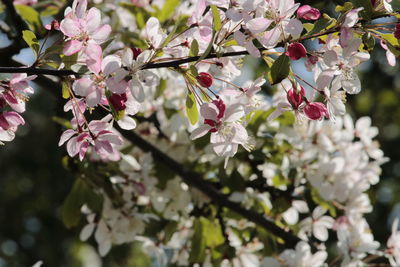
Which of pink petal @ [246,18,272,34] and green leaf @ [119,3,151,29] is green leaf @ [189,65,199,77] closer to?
pink petal @ [246,18,272,34]

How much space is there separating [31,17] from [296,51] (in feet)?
3.25

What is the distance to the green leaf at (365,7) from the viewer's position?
3.10 ft

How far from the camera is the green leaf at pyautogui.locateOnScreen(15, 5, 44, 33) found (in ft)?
5.60

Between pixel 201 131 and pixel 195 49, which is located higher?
pixel 195 49

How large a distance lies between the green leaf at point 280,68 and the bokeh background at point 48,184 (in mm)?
3772

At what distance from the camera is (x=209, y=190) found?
1.78m

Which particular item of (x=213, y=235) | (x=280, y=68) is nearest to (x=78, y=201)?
(x=213, y=235)

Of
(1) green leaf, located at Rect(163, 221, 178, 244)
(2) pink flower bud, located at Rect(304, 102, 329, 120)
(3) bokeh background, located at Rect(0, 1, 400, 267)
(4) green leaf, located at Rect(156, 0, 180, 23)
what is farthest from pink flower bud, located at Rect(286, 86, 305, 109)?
(3) bokeh background, located at Rect(0, 1, 400, 267)

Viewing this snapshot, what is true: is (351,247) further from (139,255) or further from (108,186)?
(139,255)

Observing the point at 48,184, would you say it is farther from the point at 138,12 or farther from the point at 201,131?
the point at 201,131

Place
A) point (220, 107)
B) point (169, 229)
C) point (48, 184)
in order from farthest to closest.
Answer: point (48, 184), point (169, 229), point (220, 107)

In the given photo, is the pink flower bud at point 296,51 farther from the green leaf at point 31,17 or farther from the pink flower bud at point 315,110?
the green leaf at point 31,17

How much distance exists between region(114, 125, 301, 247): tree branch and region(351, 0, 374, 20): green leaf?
2.93 ft

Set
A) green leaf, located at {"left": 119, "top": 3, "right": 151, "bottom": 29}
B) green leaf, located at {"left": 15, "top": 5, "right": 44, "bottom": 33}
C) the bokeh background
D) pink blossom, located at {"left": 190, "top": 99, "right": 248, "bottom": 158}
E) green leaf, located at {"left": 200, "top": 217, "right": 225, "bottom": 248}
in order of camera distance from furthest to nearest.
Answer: the bokeh background, green leaf, located at {"left": 119, "top": 3, "right": 151, "bottom": 29}, green leaf, located at {"left": 200, "top": 217, "right": 225, "bottom": 248}, green leaf, located at {"left": 15, "top": 5, "right": 44, "bottom": 33}, pink blossom, located at {"left": 190, "top": 99, "right": 248, "bottom": 158}
